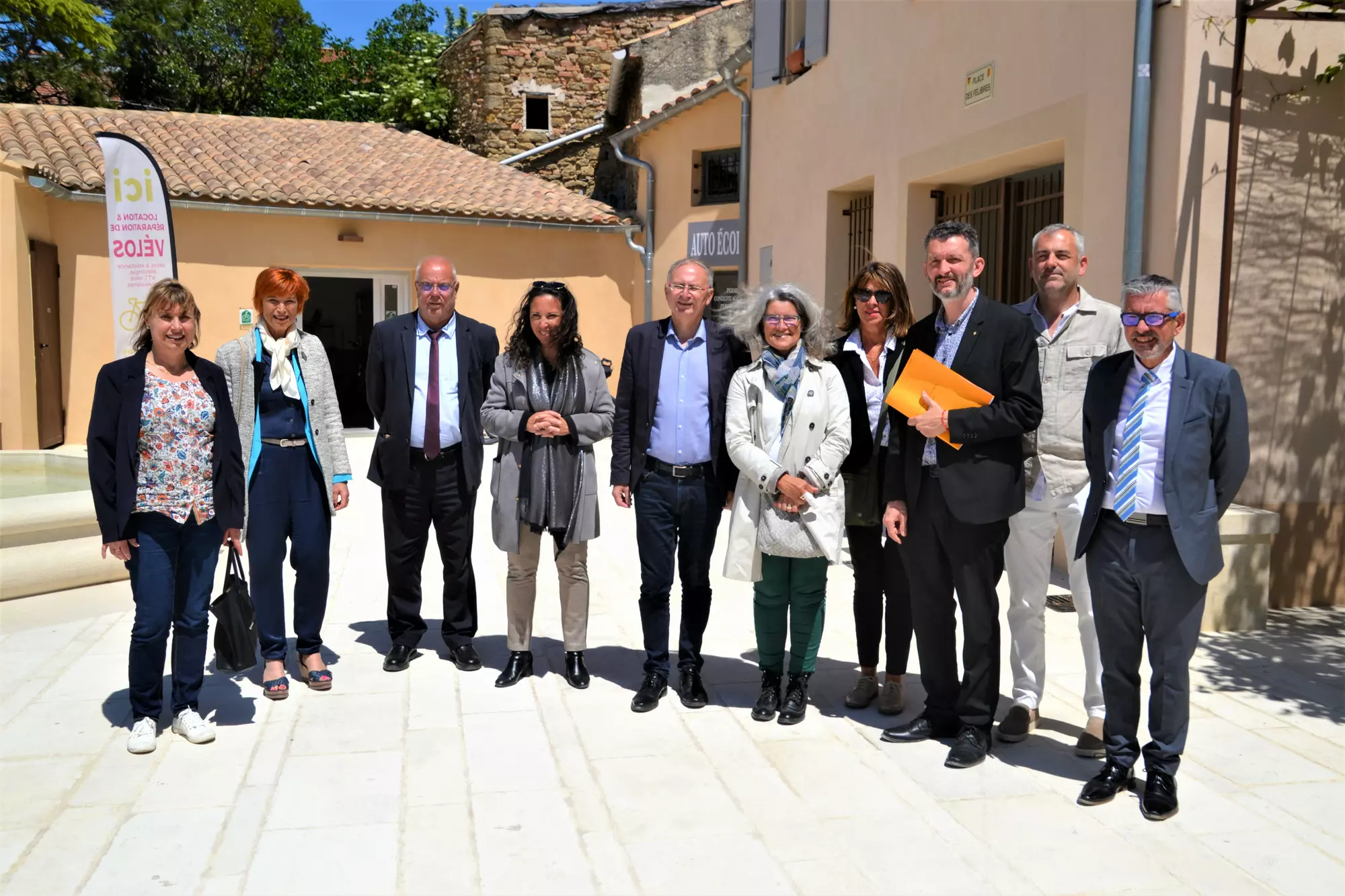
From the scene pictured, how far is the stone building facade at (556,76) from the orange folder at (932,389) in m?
17.3

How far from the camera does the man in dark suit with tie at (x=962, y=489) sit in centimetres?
383

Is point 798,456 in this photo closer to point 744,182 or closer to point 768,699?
point 768,699

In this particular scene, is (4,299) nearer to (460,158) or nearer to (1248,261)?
(460,158)

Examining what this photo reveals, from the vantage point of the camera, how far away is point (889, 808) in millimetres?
3578

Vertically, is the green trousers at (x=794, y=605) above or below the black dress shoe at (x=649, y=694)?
above

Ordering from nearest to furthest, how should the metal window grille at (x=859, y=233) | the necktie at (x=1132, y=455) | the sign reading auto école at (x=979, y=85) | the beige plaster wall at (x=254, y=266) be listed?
the necktie at (x=1132, y=455) → the sign reading auto école at (x=979, y=85) → the metal window grille at (x=859, y=233) → the beige plaster wall at (x=254, y=266)

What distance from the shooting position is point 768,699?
4.48 meters

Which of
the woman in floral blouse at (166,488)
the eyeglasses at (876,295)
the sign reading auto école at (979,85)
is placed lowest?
the woman in floral blouse at (166,488)

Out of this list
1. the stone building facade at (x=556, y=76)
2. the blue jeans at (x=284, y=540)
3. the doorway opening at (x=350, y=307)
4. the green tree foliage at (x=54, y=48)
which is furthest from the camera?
the green tree foliage at (x=54, y=48)

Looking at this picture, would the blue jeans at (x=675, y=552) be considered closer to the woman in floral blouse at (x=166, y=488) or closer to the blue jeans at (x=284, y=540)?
the blue jeans at (x=284, y=540)

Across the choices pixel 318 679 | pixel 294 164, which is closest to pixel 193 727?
pixel 318 679

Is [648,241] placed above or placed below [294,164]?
below

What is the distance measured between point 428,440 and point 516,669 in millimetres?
1127

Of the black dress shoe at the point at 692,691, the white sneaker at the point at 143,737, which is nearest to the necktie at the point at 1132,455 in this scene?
the black dress shoe at the point at 692,691
